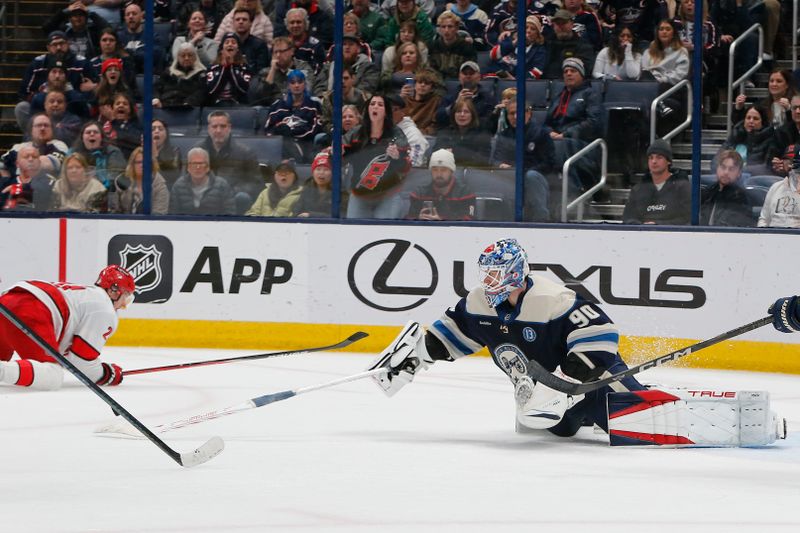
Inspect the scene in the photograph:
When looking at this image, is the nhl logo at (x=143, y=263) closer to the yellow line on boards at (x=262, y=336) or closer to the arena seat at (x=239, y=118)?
the yellow line on boards at (x=262, y=336)

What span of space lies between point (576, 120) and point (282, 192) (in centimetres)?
185

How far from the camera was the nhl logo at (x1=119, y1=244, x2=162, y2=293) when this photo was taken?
339 inches

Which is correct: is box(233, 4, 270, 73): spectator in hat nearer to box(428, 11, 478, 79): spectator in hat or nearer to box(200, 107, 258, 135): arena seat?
box(200, 107, 258, 135): arena seat

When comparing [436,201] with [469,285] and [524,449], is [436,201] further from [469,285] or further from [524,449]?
[524,449]

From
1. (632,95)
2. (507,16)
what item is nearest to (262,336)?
(507,16)

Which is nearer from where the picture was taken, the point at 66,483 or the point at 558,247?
the point at 66,483

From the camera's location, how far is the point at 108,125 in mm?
8719

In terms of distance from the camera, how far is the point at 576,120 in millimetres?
8211

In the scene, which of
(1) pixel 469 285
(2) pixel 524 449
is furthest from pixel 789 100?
(2) pixel 524 449

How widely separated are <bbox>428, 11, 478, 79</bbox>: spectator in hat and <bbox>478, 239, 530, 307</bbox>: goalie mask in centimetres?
348

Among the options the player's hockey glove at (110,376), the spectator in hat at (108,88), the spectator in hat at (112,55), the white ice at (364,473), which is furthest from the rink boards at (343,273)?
the player's hockey glove at (110,376)

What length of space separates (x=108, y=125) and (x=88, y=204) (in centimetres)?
51

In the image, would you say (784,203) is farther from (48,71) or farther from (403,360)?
(48,71)

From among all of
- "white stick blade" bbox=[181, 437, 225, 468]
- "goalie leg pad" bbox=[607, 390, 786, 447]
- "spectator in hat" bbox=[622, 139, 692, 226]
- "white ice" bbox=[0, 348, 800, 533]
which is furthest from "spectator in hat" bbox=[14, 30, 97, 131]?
"goalie leg pad" bbox=[607, 390, 786, 447]
